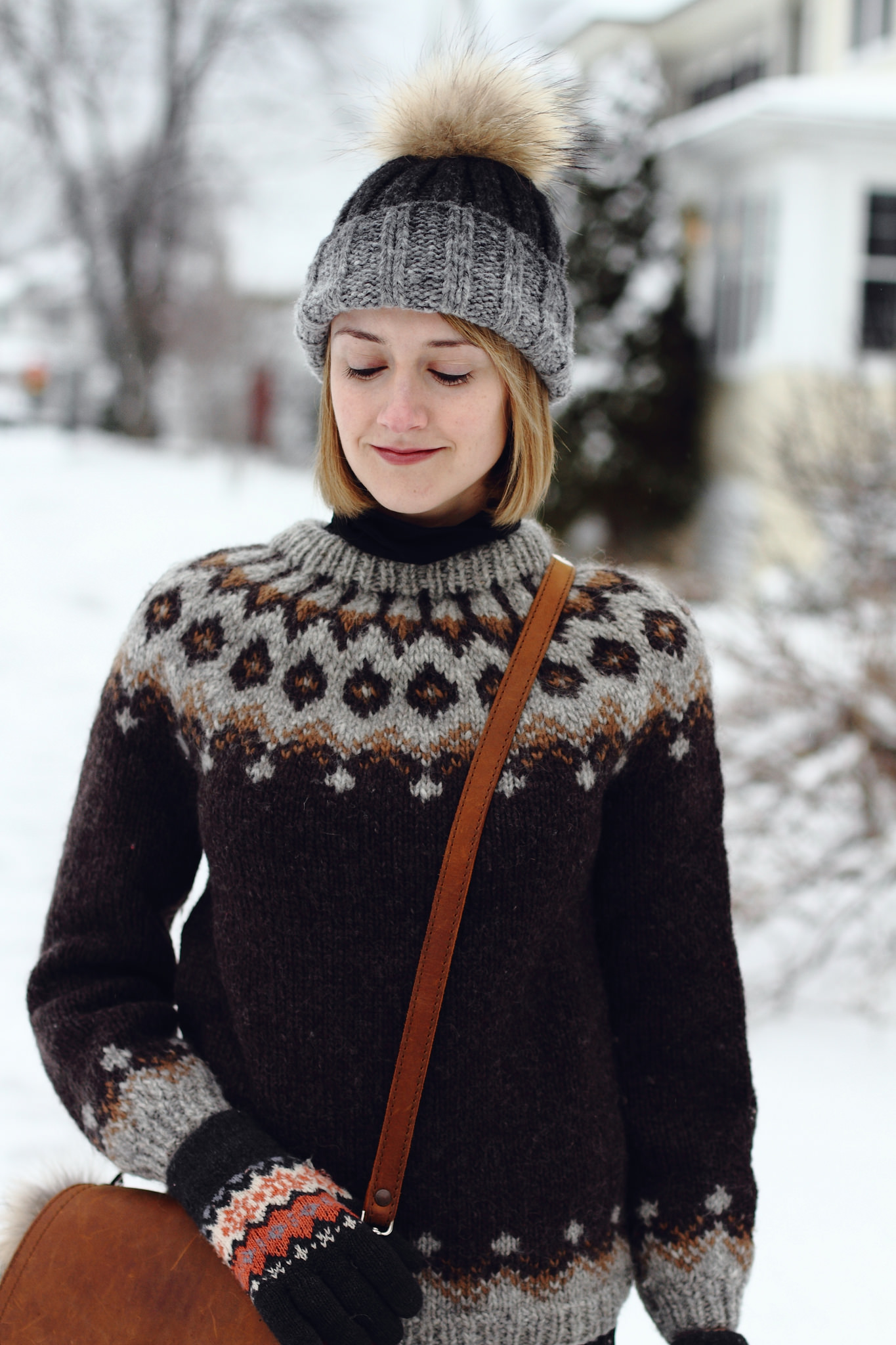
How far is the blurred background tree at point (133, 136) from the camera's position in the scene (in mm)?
13570

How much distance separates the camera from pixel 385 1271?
3.84 ft

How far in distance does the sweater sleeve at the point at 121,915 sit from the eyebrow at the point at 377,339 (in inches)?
15.7

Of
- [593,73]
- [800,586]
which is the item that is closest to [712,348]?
[593,73]

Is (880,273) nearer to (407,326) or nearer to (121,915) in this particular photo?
(407,326)

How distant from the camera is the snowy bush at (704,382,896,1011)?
389 cm

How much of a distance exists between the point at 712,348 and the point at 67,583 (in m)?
7.57

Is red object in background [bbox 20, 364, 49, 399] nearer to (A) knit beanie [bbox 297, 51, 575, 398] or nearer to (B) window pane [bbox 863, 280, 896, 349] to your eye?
(B) window pane [bbox 863, 280, 896, 349]

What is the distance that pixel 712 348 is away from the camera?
12.4 metres

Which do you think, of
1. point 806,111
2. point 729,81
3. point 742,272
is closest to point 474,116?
point 806,111

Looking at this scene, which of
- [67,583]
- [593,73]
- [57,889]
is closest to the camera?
[57,889]

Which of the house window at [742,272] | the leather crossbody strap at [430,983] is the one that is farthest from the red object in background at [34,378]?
the leather crossbody strap at [430,983]

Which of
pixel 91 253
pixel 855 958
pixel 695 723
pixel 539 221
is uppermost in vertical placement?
pixel 91 253

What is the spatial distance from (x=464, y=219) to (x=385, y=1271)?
3.79ft

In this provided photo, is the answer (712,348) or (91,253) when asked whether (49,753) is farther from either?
(91,253)
